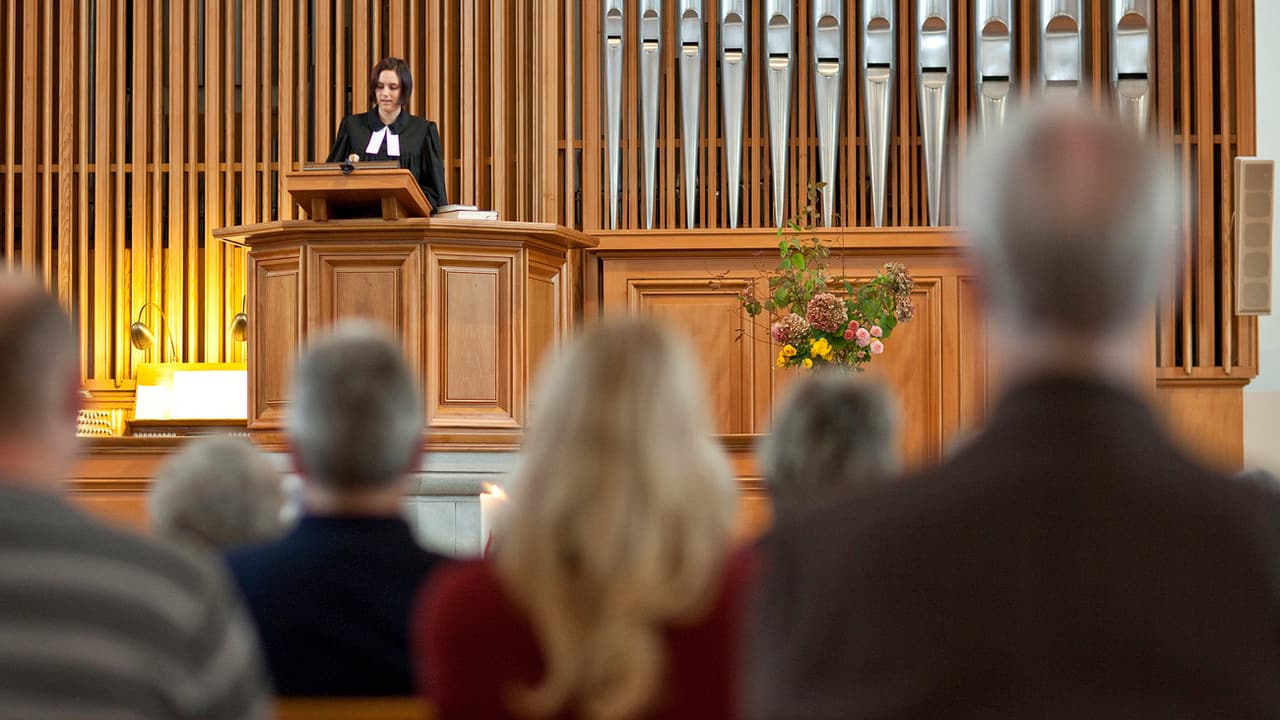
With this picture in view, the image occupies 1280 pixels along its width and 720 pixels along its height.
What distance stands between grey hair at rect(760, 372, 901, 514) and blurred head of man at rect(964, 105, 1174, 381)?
3.38 ft

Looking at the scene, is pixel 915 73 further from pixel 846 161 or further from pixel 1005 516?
pixel 1005 516

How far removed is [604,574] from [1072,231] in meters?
0.66

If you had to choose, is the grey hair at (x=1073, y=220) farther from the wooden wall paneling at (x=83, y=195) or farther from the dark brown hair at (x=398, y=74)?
the wooden wall paneling at (x=83, y=195)

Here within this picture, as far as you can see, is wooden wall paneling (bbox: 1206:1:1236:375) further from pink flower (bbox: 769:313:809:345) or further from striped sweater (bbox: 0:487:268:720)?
striped sweater (bbox: 0:487:268:720)

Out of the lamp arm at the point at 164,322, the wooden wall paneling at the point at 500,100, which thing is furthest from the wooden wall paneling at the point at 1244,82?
the lamp arm at the point at 164,322

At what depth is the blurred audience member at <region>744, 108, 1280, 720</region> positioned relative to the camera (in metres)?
1.08

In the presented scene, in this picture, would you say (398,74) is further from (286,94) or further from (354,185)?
(286,94)

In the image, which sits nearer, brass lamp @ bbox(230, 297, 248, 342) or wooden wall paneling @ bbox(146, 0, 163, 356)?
brass lamp @ bbox(230, 297, 248, 342)

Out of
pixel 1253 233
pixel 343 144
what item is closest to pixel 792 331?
pixel 343 144

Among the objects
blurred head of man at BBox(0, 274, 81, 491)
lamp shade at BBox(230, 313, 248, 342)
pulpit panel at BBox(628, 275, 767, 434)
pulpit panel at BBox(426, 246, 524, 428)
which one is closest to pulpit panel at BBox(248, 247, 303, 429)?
pulpit panel at BBox(426, 246, 524, 428)

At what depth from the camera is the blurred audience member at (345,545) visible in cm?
205

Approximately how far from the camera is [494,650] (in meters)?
1.60

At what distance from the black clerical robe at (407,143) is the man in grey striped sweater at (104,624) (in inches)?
234

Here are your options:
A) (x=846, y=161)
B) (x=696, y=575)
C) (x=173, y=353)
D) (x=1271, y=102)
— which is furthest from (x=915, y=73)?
(x=696, y=575)
